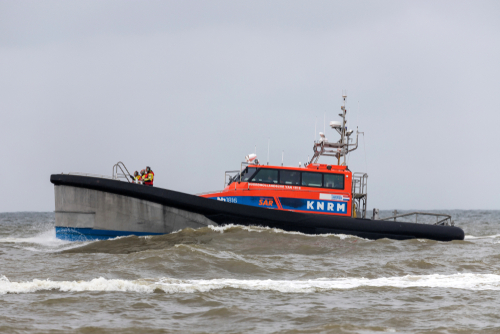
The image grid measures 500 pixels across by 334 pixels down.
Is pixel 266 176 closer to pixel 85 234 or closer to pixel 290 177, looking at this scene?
pixel 290 177

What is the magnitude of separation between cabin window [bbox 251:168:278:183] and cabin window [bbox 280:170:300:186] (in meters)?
0.15

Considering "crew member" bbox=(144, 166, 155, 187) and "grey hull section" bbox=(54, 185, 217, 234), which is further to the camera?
"crew member" bbox=(144, 166, 155, 187)

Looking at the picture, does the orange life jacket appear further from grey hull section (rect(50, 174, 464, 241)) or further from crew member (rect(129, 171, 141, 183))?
grey hull section (rect(50, 174, 464, 241))

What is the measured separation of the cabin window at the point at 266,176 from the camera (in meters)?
10.6

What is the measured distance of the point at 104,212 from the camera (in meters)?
9.51

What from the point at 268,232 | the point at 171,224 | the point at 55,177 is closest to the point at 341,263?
the point at 268,232

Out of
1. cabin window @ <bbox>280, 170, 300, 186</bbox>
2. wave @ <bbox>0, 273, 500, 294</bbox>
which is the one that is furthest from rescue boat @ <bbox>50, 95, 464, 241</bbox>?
wave @ <bbox>0, 273, 500, 294</bbox>

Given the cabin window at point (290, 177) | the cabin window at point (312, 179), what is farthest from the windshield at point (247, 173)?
the cabin window at point (312, 179)

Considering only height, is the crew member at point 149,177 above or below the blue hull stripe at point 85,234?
above

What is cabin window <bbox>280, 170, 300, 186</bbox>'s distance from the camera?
420 inches

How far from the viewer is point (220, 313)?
13.2ft

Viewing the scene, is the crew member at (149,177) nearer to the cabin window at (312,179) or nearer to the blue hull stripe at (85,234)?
the blue hull stripe at (85,234)

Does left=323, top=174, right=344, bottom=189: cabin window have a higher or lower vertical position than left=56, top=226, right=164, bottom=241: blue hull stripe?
higher

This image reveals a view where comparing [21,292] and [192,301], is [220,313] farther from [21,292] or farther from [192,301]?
[21,292]
